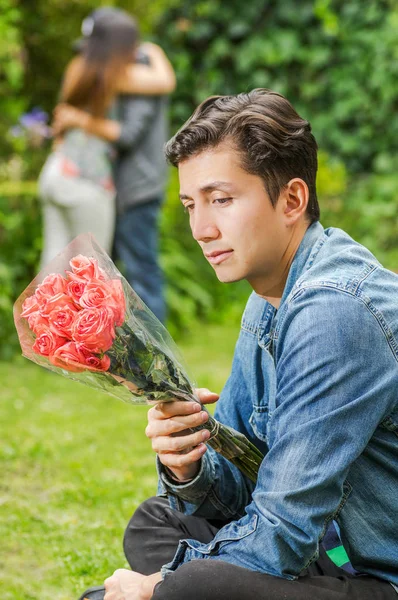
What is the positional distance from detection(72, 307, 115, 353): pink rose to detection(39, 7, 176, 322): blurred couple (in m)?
4.01

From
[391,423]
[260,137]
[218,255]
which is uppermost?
[260,137]

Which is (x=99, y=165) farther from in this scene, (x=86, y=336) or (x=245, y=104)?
(x=86, y=336)

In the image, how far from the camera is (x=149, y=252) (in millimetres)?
6438

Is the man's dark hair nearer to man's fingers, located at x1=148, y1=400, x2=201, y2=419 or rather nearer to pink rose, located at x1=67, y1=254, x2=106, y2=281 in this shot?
pink rose, located at x1=67, y1=254, x2=106, y2=281

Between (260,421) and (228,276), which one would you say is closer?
(228,276)

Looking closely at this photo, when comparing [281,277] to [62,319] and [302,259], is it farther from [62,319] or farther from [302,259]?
[62,319]

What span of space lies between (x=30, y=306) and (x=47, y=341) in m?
0.12

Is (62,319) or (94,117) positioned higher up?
(94,117)

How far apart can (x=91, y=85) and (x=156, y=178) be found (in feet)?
2.57

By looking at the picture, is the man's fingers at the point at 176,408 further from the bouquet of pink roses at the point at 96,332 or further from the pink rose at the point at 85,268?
the pink rose at the point at 85,268

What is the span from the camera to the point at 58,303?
2.04m

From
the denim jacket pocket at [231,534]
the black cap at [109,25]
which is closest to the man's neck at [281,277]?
the denim jacket pocket at [231,534]

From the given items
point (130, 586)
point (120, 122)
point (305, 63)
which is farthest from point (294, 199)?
point (305, 63)

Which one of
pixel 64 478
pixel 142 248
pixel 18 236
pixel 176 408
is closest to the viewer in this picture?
pixel 176 408
